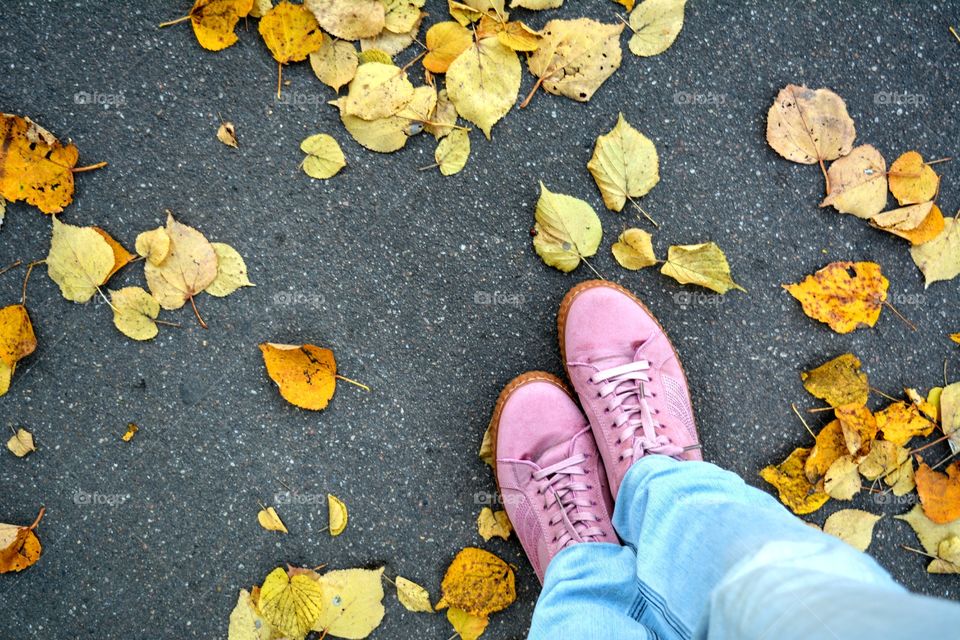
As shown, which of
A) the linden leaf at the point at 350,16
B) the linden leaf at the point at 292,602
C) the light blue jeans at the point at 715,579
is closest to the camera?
the light blue jeans at the point at 715,579

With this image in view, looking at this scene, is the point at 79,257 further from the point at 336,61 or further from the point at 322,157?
the point at 336,61

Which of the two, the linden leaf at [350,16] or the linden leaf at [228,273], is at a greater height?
the linden leaf at [350,16]

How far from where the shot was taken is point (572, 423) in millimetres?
1506

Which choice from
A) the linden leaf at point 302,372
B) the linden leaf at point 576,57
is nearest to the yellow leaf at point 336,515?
the linden leaf at point 302,372

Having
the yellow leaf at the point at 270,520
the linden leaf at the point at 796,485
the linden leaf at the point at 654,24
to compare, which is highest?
the linden leaf at the point at 654,24

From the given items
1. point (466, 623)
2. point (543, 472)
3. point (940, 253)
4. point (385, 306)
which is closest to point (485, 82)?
point (385, 306)

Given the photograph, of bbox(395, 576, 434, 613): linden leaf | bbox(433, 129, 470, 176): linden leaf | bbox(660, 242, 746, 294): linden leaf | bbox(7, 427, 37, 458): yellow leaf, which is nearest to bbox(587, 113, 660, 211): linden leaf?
bbox(660, 242, 746, 294): linden leaf

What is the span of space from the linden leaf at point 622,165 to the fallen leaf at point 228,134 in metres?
0.82

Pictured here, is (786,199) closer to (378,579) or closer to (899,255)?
(899,255)

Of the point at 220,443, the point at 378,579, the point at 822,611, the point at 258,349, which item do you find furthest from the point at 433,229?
the point at 822,611

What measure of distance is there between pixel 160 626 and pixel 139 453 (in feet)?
1.39

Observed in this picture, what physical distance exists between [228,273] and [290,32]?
1.84 ft

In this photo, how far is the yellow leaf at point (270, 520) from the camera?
148 centimetres

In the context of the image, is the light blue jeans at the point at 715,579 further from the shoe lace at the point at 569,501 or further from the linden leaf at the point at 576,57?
the linden leaf at the point at 576,57
